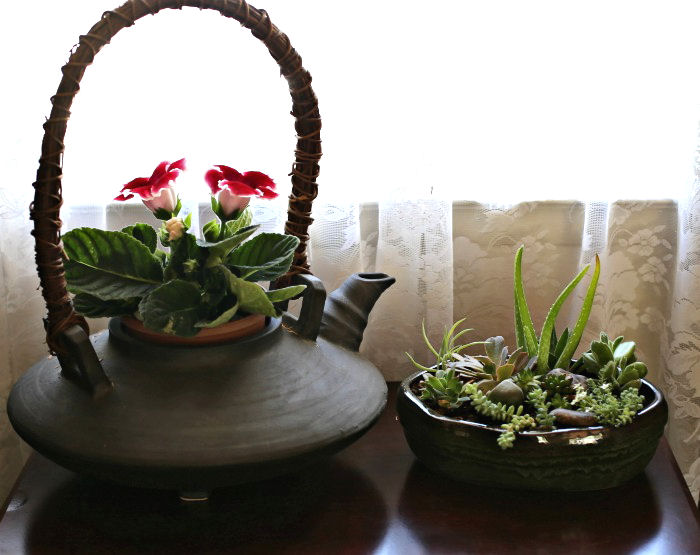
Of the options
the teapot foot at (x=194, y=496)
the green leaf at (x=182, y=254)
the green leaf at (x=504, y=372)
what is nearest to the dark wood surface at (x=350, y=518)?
the teapot foot at (x=194, y=496)

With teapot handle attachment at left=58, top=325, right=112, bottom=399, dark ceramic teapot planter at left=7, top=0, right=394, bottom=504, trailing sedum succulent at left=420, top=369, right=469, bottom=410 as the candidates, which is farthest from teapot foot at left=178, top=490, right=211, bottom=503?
trailing sedum succulent at left=420, top=369, right=469, bottom=410

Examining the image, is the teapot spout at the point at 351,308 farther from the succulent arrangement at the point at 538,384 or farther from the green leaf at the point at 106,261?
the green leaf at the point at 106,261

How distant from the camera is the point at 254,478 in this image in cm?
73

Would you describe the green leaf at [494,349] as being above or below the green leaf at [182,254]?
below

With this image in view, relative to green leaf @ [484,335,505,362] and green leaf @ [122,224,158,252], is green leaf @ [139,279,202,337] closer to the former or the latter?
green leaf @ [122,224,158,252]

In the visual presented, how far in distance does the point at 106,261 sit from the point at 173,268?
0.23 feet

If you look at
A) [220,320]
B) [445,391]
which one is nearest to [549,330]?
[445,391]

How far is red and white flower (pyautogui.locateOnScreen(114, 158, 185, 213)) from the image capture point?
78 centimetres

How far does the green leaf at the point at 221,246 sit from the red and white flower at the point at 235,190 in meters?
0.03

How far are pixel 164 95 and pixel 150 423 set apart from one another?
1.63ft

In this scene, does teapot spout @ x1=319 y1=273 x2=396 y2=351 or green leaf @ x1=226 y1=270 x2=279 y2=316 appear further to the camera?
teapot spout @ x1=319 y1=273 x2=396 y2=351

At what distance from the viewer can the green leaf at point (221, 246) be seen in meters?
0.76

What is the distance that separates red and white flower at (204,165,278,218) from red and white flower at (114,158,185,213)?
35mm

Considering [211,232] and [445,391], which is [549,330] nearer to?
[445,391]
